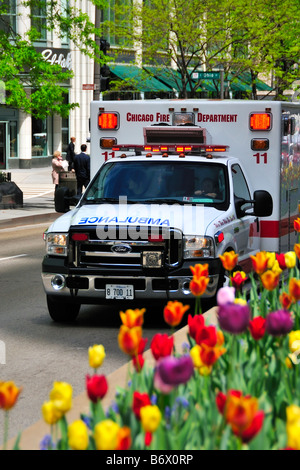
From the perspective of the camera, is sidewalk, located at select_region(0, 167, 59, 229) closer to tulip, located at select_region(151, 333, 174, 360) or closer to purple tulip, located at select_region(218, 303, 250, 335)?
tulip, located at select_region(151, 333, 174, 360)

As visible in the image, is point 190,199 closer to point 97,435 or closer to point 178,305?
point 178,305

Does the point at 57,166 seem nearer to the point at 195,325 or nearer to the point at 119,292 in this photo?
the point at 119,292

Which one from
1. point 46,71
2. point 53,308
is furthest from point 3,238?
point 53,308

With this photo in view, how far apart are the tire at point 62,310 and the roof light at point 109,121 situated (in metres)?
3.33

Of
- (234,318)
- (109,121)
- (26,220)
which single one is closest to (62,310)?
(109,121)

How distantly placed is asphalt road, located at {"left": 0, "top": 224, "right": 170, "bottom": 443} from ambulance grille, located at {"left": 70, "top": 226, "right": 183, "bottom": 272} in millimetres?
733

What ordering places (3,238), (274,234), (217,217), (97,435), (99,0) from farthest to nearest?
(99,0) < (3,238) < (274,234) < (217,217) < (97,435)

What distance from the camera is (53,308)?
10578 mm

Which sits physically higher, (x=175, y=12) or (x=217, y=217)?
(x=175, y=12)

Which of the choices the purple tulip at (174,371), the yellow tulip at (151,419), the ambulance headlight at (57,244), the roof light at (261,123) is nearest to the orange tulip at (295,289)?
the purple tulip at (174,371)

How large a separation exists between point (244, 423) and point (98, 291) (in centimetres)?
715

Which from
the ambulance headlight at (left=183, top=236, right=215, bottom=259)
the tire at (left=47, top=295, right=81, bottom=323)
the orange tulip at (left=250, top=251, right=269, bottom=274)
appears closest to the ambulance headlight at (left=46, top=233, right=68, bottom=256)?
the tire at (left=47, top=295, right=81, bottom=323)

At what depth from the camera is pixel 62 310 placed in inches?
419

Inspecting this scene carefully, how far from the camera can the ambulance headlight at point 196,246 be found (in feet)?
32.6
